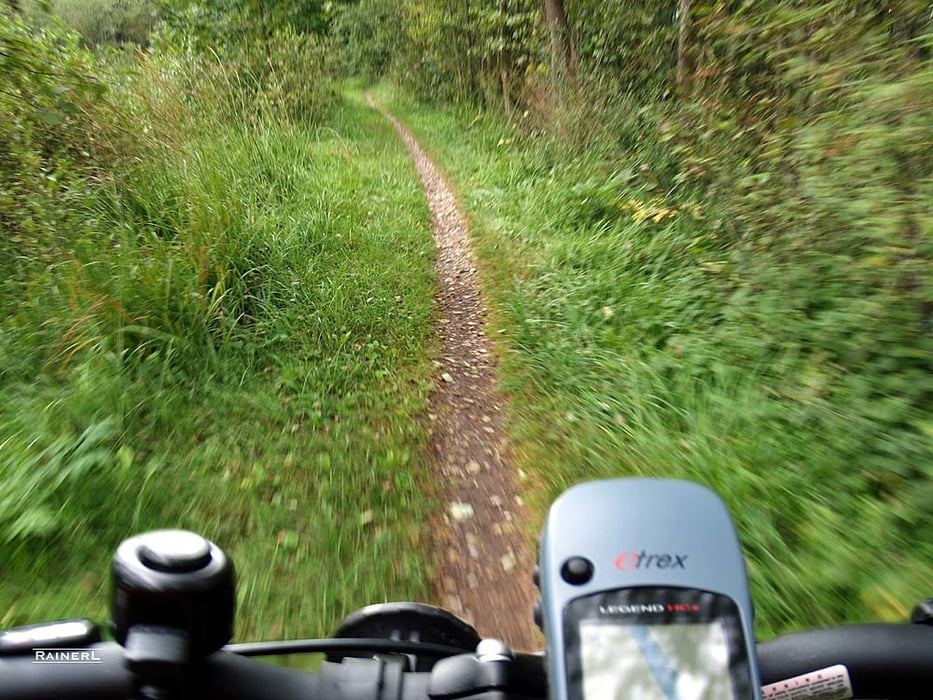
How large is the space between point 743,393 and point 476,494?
5.34 ft

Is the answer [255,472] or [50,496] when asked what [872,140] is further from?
[50,496]

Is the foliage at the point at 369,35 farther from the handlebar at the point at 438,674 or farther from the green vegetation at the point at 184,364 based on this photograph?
the handlebar at the point at 438,674

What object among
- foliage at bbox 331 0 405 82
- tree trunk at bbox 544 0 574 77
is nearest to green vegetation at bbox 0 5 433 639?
tree trunk at bbox 544 0 574 77

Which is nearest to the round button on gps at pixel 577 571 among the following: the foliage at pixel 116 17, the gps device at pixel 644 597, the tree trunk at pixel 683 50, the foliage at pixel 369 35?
the gps device at pixel 644 597

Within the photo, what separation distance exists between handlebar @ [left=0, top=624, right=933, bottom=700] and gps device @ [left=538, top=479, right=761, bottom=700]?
148 mm

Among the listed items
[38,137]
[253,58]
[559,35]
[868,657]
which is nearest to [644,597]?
[868,657]

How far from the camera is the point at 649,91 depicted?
7629 millimetres

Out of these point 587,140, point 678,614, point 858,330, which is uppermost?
point 587,140

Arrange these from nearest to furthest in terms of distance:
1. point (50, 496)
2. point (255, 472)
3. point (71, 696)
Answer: point (71, 696)
point (50, 496)
point (255, 472)

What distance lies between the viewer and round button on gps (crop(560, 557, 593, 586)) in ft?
2.90

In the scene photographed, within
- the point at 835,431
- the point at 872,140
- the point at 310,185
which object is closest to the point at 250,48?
the point at 310,185

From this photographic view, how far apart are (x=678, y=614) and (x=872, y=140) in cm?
326

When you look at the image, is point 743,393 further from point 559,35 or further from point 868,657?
point 559,35

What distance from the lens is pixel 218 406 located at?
378 cm
